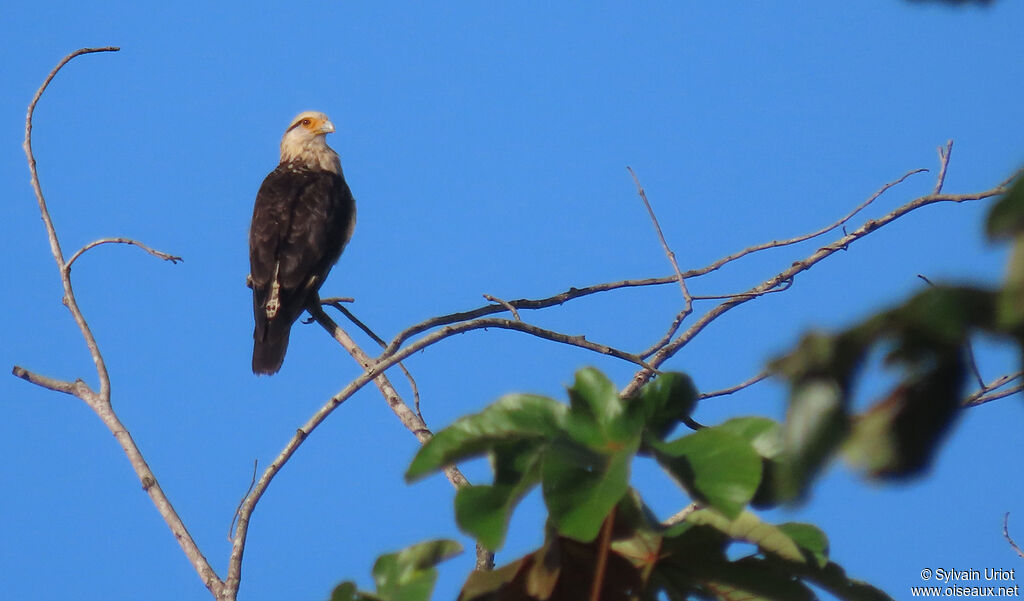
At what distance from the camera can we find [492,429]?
60.6 inches

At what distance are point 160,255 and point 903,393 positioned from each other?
4002 mm

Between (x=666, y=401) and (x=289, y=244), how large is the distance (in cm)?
641

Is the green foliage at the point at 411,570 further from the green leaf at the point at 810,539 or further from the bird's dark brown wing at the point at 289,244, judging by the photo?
the bird's dark brown wing at the point at 289,244

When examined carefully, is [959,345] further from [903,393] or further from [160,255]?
[160,255]

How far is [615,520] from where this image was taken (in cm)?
153

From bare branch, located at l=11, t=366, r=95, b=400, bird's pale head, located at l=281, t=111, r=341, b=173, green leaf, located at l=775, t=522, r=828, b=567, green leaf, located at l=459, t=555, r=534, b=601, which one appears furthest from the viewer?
bird's pale head, located at l=281, t=111, r=341, b=173

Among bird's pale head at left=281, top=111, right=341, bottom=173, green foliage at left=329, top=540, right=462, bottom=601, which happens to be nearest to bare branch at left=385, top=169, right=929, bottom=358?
green foliage at left=329, top=540, right=462, bottom=601

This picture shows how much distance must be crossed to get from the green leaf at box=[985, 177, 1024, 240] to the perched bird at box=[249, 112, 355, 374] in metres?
6.95

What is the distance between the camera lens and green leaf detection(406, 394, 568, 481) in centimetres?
150

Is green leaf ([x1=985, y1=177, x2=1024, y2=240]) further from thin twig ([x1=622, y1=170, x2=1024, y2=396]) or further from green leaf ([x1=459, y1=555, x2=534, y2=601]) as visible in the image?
thin twig ([x1=622, y1=170, x2=1024, y2=396])

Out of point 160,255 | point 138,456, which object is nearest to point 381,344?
point 160,255

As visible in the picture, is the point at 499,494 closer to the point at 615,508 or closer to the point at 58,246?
the point at 615,508

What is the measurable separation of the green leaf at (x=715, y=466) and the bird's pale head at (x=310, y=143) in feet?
27.7

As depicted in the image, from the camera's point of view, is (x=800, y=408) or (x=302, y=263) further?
(x=302, y=263)
